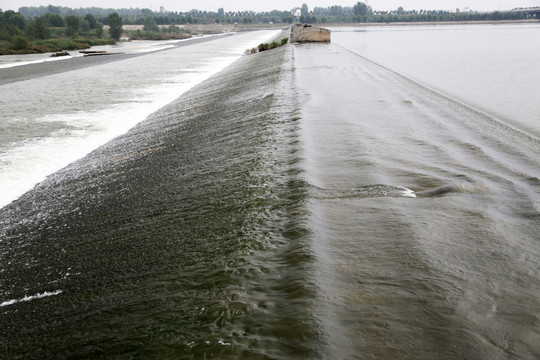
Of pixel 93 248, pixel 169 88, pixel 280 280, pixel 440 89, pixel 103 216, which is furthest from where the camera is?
pixel 169 88

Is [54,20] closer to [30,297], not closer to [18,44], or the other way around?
[18,44]

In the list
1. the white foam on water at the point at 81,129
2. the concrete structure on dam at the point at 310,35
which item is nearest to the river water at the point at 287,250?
the white foam on water at the point at 81,129

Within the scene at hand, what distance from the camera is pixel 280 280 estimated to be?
12.2ft

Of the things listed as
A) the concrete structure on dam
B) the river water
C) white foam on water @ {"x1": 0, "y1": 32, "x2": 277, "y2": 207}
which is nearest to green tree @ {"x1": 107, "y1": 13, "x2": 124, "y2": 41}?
the concrete structure on dam

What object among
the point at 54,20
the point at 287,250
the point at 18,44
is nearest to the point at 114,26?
the point at 54,20

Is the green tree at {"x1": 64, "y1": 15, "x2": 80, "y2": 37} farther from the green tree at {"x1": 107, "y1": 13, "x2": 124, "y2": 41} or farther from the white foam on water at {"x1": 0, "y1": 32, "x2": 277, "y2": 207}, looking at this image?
the white foam on water at {"x1": 0, "y1": 32, "x2": 277, "y2": 207}

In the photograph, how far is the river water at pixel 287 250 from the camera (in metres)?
3.18

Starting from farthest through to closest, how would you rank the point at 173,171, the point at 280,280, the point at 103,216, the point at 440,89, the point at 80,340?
the point at 440,89
the point at 173,171
the point at 103,216
the point at 280,280
the point at 80,340

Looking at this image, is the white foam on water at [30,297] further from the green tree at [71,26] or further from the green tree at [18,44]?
the green tree at [71,26]

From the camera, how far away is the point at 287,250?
13.6 feet

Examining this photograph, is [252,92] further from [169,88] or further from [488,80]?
[488,80]

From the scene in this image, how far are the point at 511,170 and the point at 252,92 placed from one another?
8785 mm

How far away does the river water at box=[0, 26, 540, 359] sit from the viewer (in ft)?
10.4

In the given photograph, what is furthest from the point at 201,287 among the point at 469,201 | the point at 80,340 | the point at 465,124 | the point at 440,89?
the point at 440,89
